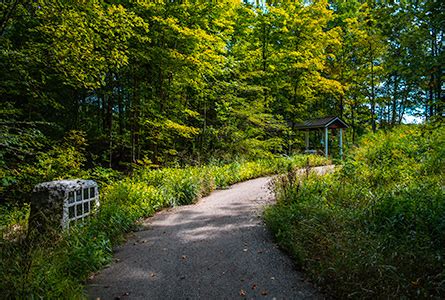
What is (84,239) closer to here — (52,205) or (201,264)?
(52,205)

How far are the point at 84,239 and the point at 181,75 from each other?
21.5 feet

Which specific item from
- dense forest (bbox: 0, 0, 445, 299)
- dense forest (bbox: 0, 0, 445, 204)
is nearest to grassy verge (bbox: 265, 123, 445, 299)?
dense forest (bbox: 0, 0, 445, 299)

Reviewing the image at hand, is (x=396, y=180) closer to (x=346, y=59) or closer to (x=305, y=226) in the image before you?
(x=305, y=226)

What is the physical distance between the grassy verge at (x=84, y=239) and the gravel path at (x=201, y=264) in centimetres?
29

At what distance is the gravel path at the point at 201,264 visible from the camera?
3457 millimetres

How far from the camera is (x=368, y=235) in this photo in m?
3.65

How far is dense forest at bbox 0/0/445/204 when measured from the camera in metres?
4.73

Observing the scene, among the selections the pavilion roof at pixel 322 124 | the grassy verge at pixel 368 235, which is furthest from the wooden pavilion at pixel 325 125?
the grassy verge at pixel 368 235

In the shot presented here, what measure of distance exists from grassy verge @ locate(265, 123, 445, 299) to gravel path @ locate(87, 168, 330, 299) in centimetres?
34

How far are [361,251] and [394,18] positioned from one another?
11.2 feet

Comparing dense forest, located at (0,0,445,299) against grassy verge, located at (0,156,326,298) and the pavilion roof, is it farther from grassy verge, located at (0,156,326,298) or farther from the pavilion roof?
the pavilion roof

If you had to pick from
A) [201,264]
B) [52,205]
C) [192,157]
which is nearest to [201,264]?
[201,264]

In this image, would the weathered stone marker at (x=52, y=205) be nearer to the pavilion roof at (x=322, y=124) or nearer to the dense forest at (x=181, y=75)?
the dense forest at (x=181, y=75)

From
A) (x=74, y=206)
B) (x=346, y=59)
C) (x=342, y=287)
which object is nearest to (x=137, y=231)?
(x=74, y=206)
